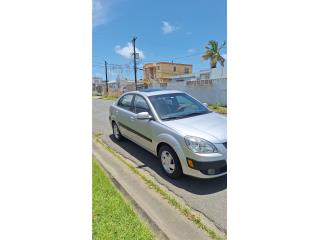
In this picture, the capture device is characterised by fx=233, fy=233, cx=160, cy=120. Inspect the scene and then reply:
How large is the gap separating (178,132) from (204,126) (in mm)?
388

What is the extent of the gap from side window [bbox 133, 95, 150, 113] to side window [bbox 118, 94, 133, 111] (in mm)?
231

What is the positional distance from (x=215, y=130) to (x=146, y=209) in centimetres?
131

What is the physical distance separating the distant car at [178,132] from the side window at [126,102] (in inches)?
1.0

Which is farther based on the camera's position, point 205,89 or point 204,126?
point 205,89

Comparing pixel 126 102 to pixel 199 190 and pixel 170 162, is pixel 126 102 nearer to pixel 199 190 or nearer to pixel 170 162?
pixel 170 162

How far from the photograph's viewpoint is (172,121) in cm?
335

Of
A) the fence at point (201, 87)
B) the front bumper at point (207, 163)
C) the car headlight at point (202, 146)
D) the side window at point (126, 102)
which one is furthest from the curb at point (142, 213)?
the fence at point (201, 87)

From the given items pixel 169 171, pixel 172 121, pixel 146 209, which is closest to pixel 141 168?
pixel 169 171

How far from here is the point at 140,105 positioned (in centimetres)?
408

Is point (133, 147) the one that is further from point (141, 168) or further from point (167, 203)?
point (167, 203)

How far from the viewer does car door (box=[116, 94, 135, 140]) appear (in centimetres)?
433

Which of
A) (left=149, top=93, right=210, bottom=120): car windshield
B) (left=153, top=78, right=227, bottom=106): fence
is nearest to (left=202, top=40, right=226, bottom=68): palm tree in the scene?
(left=149, top=93, right=210, bottom=120): car windshield

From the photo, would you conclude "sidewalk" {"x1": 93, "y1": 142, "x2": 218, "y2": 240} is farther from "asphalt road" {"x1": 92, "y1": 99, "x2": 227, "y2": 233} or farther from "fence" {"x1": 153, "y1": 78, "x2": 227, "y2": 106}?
"fence" {"x1": 153, "y1": 78, "x2": 227, "y2": 106}

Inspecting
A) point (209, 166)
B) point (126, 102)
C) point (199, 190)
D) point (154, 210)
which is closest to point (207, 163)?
point (209, 166)
